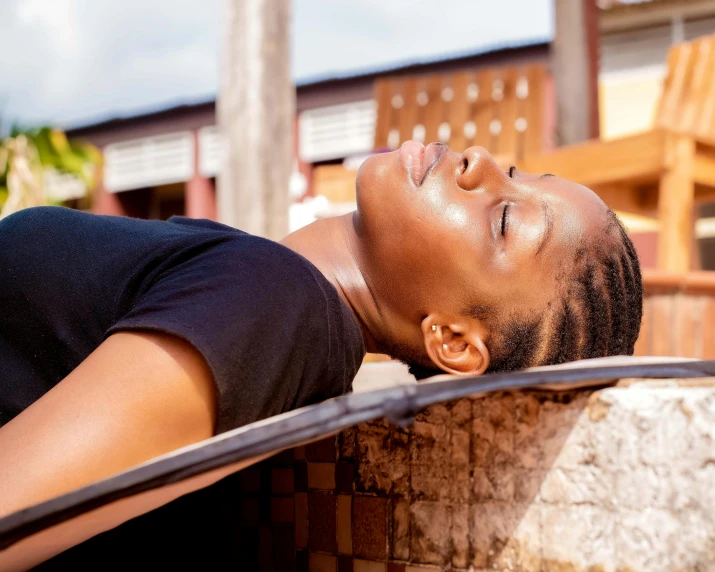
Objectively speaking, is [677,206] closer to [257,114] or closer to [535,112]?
[535,112]

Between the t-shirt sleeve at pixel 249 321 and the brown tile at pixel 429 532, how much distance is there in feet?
0.91

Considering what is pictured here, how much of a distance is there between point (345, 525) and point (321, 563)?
0.29ft

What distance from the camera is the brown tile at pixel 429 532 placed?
118cm

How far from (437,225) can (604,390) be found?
632mm

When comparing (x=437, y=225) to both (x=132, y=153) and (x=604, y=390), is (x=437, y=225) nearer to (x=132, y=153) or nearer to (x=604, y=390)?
(x=604, y=390)

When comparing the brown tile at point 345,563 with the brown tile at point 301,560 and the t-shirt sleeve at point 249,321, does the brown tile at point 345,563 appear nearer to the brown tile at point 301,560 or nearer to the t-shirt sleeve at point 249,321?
the brown tile at point 301,560

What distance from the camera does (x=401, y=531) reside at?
4.00ft

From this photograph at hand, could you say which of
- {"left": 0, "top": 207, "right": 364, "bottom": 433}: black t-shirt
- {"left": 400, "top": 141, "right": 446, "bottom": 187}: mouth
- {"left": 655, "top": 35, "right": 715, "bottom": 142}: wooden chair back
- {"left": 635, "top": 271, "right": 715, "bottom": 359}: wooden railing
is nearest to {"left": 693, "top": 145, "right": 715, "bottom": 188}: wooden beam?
{"left": 655, "top": 35, "right": 715, "bottom": 142}: wooden chair back

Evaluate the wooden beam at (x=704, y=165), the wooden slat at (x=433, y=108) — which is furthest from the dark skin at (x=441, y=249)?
the wooden slat at (x=433, y=108)

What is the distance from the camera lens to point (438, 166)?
1.76 meters

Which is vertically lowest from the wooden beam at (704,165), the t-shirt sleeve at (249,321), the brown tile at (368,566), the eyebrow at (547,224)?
the brown tile at (368,566)

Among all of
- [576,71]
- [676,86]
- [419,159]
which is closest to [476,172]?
[419,159]

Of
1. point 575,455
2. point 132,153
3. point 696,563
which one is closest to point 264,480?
point 575,455

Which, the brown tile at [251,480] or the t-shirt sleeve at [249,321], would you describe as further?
the brown tile at [251,480]
